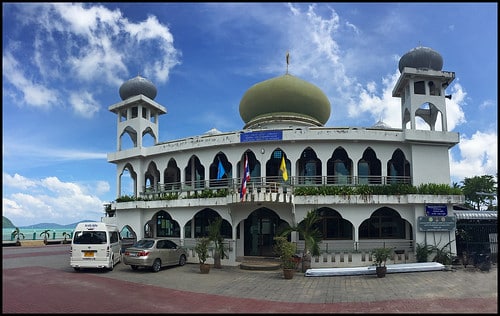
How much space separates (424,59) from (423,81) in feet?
3.86

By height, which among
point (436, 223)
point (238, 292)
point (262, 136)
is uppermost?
point (262, 136)

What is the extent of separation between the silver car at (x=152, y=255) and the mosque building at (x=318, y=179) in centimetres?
216

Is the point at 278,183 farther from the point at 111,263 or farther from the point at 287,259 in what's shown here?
the point at 111,263

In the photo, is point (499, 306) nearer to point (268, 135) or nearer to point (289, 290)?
point (289, 290)

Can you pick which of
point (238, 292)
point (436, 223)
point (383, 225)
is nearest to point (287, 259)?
point (238, 292)

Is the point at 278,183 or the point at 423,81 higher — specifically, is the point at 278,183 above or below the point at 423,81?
below

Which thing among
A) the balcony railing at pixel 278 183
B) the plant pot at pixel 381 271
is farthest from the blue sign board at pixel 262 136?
the plant pot at pixel 381 271

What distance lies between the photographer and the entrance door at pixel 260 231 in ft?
67.4

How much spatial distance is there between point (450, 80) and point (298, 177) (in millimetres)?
9778

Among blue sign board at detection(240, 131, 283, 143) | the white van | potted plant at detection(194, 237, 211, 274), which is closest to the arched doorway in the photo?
blue sign board at detection(240, 131, 283, 143)

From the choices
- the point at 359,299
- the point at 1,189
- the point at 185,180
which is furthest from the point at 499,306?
the point at 185,180

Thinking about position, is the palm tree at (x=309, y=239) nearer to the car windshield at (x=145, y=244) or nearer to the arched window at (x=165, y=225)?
the car windshield at (x=145, y=244)

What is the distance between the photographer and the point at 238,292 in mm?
12188

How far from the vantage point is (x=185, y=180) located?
78.5ft
